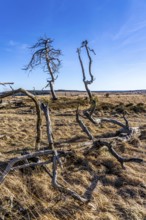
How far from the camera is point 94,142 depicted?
215 inches

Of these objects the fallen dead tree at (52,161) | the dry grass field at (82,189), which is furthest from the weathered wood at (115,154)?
the dry grass field at (82,189)

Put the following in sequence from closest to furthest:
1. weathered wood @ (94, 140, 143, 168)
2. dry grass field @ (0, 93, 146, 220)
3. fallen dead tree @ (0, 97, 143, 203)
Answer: dry grass field @ (0, 93, 146, 220)
fallen dead tree @ (0, 97, 143, 203)
weathered wood @ (94, 140, 143, 168)

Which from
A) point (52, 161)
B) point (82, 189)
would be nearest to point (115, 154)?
point (82, 189)

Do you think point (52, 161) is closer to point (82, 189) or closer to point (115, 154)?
point (82, 189)

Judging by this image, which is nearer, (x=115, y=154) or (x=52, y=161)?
(x=52, y=161)

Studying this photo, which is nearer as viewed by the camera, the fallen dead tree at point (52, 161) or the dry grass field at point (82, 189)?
the dry grass field at point (82, 189)

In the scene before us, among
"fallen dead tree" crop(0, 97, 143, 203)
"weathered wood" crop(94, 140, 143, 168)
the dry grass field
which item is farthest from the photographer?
"weathered wood" crop(94, 140, 143, 168)

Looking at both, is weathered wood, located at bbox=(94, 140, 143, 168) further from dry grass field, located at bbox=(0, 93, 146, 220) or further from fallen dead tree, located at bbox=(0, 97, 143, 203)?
dry grass field, located at bbox=(0, 93, 146, 220)

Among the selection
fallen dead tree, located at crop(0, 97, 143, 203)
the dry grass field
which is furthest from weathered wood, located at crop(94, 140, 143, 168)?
the dry grass field

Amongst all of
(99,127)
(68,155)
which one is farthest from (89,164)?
(99,127)

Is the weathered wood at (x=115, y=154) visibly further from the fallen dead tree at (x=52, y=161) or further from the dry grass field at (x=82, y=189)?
the dry grass field at (x=82, y=189)

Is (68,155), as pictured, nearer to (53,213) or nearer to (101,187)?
(101,187)

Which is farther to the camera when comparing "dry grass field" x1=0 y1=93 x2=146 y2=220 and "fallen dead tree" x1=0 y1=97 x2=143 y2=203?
"fallen dead tree" x1=0 y1=97 x2=143 y2=203

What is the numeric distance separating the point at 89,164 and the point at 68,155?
46 cm
